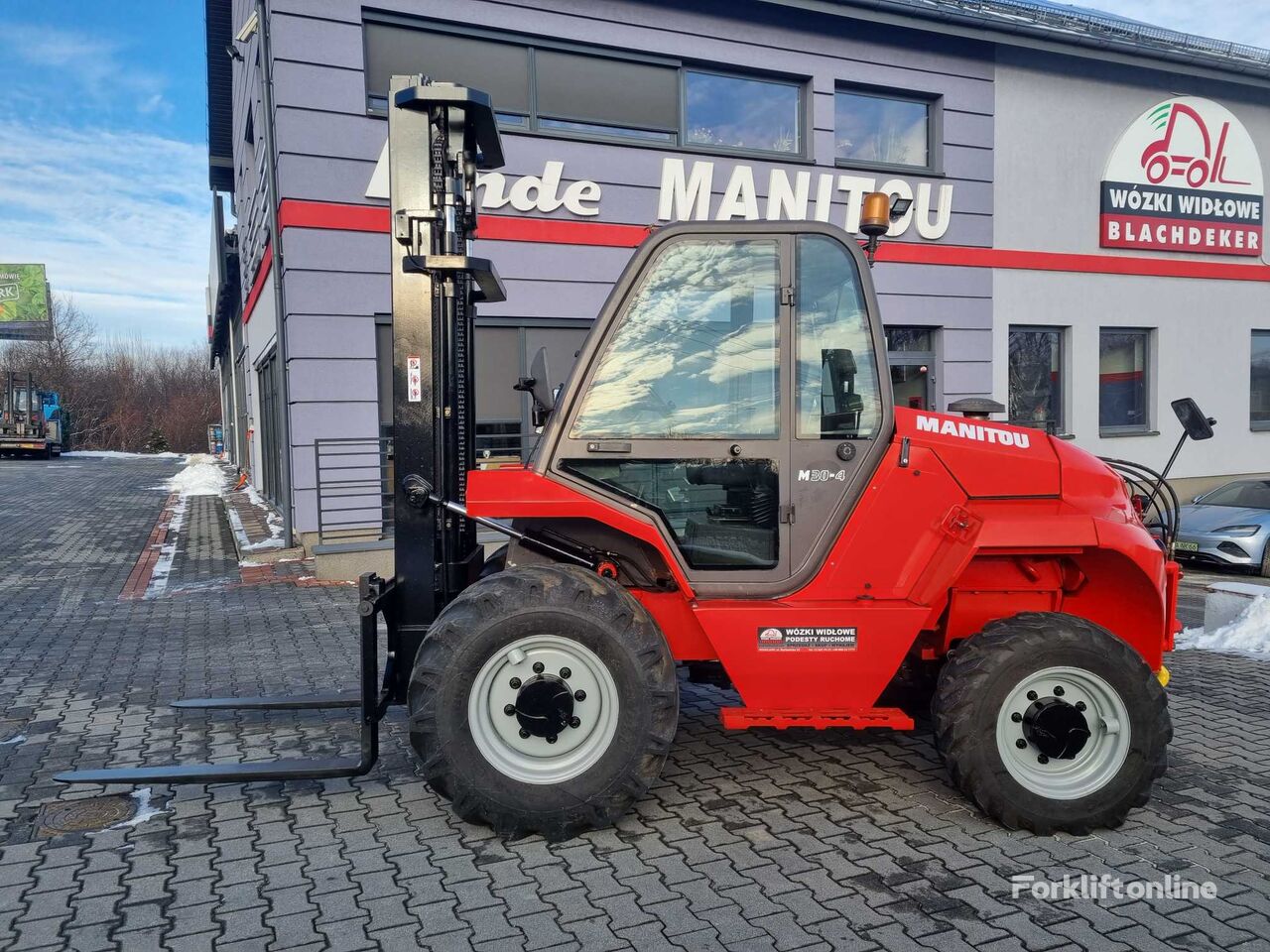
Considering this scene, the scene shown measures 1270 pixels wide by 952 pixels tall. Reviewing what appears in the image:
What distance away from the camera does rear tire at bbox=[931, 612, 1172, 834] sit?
371 centimetres

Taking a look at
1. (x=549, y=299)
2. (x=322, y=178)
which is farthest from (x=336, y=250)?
(x=549, y=299)

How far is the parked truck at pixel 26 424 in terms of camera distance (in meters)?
39.4

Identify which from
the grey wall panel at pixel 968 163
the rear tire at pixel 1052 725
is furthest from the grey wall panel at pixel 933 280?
the rear tire at pixel 1052 725

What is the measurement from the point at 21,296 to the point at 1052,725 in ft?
238

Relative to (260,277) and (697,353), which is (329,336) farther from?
(697,353)

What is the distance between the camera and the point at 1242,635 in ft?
23.2

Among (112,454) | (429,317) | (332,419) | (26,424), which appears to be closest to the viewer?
(429,317)

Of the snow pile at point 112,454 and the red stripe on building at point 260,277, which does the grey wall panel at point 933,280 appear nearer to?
the red stripe on building at point 260,277

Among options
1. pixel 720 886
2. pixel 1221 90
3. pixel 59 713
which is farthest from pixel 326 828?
pixel 1221 90

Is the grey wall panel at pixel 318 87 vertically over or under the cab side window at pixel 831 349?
over

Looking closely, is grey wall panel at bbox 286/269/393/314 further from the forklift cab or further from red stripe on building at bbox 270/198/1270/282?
the forklift cab

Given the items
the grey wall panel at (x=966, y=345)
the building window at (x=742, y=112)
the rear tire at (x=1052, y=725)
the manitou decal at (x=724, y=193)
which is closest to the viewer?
the rear tire at (x=1052, y=725)

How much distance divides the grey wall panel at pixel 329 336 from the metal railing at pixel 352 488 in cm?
99

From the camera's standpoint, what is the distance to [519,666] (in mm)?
3707
